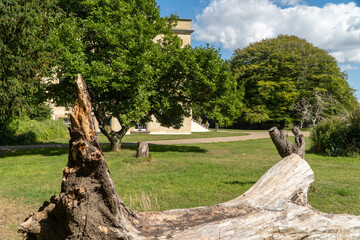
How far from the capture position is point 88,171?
9.09ft

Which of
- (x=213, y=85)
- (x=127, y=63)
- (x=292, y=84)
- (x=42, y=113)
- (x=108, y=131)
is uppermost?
(x=292, y=84)

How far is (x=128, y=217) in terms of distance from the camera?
311cm

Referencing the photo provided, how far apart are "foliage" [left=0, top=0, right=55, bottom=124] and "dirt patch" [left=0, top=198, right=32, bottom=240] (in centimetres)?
681

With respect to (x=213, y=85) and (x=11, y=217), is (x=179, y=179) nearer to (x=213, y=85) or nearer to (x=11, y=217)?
(x=11, y=217)

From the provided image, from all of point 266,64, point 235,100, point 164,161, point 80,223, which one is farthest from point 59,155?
point 266,64

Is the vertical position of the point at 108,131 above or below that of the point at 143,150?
above

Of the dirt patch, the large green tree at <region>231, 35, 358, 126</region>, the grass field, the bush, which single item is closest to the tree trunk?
the grass field

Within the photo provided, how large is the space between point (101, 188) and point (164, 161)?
10623 mm

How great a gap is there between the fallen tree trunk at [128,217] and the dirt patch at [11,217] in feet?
8.85

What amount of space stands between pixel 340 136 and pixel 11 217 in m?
15.6

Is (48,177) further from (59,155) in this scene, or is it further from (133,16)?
(133,16)

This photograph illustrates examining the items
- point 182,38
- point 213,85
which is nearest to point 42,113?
point 182,38

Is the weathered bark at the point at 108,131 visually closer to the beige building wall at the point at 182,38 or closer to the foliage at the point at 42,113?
the foliage at the point at 42,113

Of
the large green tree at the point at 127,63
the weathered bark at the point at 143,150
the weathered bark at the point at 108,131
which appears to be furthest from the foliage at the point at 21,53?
the weathered bark at the point at 143,150
